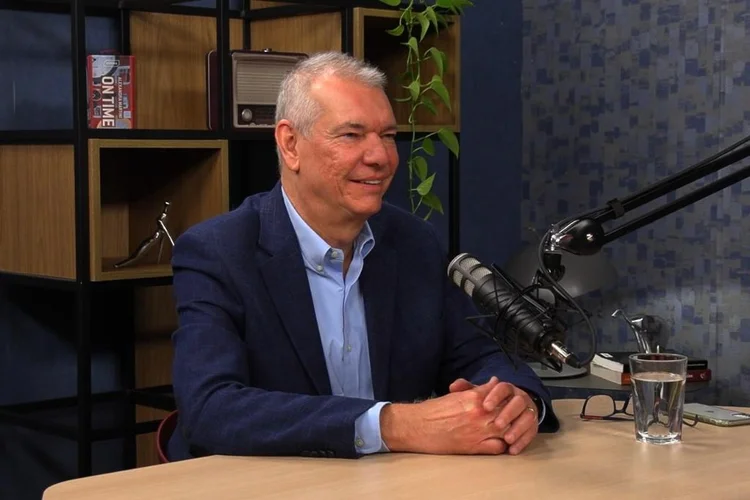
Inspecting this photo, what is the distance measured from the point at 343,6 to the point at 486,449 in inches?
70.8

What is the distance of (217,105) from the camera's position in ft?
10.3

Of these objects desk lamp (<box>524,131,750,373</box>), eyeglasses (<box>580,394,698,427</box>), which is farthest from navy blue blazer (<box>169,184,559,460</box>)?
desk lamp (<box>524,131,750,373</box>)

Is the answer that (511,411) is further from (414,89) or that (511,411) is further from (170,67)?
(170,67)

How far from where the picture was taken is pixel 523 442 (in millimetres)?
1889

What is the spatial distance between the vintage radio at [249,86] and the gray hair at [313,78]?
861 millimetres

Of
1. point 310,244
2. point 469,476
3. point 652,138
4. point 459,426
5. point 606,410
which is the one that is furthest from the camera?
point 652,138

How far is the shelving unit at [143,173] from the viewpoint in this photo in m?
2.91

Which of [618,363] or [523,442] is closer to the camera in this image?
[523,442]

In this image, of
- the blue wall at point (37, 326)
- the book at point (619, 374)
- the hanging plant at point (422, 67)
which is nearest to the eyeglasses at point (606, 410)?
the book at point (619, 374)

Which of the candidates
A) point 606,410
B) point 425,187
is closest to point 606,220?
point 606,410

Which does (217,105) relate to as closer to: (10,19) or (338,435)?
(10,19)

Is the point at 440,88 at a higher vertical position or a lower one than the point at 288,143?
higher


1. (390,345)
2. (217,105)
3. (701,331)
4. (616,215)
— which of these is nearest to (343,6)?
(217,105)

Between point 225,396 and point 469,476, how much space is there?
467mm
